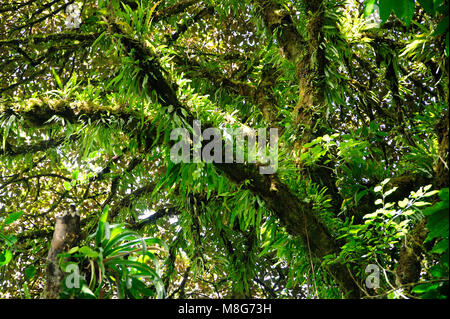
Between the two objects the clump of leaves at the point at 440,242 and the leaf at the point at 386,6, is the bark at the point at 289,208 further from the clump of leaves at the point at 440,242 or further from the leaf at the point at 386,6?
the leaf at the point at 386,6

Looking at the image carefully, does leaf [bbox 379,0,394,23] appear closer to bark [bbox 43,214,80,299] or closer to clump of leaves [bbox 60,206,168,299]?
clump of leaves [bbox 60,206,168,299]

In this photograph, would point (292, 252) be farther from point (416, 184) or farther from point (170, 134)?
point (170, 134)

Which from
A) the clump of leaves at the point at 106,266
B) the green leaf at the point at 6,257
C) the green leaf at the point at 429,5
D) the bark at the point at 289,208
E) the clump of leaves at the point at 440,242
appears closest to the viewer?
the clump of leaves at the point at 440,242

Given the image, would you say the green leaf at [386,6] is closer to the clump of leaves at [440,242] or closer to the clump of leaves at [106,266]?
the clump of leaves at [440,242]

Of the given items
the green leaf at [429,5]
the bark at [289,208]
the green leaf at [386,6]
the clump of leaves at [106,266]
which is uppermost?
the green leaf at [386,6]

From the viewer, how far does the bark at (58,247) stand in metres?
0.95

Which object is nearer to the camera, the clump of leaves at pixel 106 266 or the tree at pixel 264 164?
the clump of leaves at pixel 106 266

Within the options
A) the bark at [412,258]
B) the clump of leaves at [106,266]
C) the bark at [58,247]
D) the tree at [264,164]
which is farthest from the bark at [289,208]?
the bark at [58,247]

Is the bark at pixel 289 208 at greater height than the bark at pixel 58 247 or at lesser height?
greater

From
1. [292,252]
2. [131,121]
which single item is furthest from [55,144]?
[292,252]

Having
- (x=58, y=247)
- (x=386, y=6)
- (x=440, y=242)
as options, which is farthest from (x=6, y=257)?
(x=386, y=6)

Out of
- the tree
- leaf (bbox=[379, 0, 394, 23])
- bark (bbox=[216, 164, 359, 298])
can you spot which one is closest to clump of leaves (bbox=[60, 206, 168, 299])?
the tree

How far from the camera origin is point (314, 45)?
7.27 ft

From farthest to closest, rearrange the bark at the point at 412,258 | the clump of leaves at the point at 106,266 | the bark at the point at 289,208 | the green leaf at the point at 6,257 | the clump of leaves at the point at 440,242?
the bark at the point at 289,208 → the bark at the point at 412,258 → the green leaf at the point at 6,257 → the clump of leaves at the point at 106,266 → the clump of leaves at the point at 440,242
